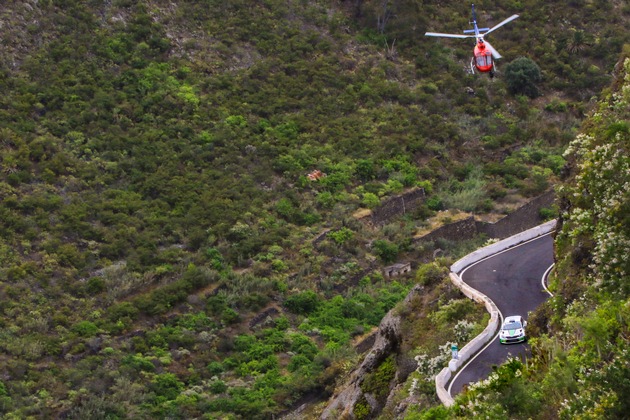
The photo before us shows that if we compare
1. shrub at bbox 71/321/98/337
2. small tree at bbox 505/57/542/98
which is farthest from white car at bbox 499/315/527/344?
small tree at bbox 505/57/542/98

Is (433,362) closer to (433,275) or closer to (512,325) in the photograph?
(512,325)

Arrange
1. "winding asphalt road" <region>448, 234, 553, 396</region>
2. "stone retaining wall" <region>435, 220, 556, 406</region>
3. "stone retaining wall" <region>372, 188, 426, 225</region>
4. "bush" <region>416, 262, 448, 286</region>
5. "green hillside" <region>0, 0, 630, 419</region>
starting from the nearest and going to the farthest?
"stone retaining wall" <region>435, 220, 556, 406</region>, "winding asphalt road" <region>448, 234, 553, 396</region>, "bush" <region>416, 262, 448, 286</region>, "green hillside" <region>0, 0, 630, 419</region>, "stone retaining wall" <region>372, 188, 426, 225</region>

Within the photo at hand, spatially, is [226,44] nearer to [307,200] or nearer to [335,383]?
[307,200]

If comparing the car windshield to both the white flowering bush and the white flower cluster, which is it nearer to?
the white flower cluster

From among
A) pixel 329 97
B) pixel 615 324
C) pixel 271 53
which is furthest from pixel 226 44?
pixel 615 324

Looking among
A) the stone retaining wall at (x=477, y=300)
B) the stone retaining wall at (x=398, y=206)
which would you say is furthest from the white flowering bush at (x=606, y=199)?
the stone retaining wall at (x=398, y=206)

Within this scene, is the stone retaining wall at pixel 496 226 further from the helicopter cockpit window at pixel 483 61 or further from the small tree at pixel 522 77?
the small tree at pixel 522 77

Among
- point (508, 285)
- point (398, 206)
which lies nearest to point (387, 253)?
point (398, 206)

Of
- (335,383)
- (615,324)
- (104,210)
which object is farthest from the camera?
(104,210)
